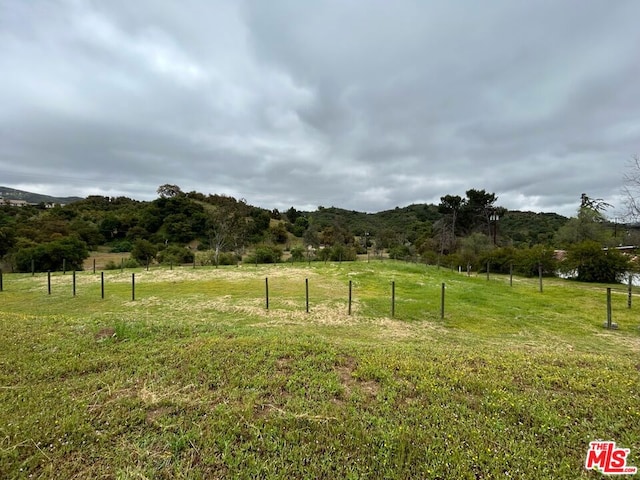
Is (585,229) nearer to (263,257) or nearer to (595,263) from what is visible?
(595,263)

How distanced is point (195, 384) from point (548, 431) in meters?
3.06

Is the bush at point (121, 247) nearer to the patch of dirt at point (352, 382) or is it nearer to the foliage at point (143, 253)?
the foliage at point (143, 253)

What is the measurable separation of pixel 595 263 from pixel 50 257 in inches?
1893

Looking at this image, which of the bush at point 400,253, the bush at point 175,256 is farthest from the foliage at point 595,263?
the bush at point 175,256

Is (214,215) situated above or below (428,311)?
above

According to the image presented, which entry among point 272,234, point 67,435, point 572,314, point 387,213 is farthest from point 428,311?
point 387,213

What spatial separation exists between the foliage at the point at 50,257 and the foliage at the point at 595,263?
44466 millimetres

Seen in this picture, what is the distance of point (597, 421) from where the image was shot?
2213mm

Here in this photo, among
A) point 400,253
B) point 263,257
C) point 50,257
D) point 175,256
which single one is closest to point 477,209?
point 400,253

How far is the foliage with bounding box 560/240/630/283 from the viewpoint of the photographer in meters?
18.9

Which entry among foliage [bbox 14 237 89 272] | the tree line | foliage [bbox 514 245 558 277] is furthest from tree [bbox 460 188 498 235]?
foliage [bbox 14 237 89 272]

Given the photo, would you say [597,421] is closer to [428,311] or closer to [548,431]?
[548,431]

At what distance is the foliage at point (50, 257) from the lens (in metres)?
26.6

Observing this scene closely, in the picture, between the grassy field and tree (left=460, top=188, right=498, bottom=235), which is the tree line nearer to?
tree (left=460, top=188, right=498, bottom=235)
